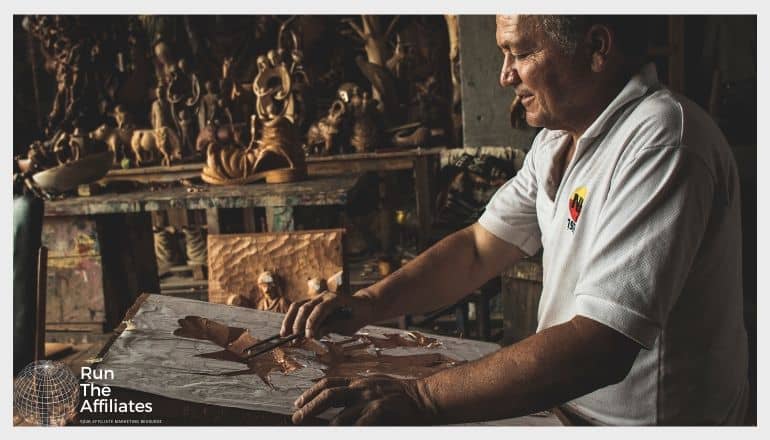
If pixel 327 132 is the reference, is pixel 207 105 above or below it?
above

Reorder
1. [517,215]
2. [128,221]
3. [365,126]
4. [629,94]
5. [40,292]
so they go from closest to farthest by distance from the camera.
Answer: [629,94], [517,215], [40,292], [128,221], [365,126]

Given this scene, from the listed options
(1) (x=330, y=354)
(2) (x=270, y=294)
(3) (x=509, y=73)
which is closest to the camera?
(3) (x=509, y=73)

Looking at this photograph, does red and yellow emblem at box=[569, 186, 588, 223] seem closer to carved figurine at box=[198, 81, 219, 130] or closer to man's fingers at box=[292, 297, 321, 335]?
man's fingers at box=[292, 297, 321, 335]

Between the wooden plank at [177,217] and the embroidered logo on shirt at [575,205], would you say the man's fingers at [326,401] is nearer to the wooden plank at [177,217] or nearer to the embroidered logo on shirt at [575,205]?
the embroidered logo on shirt at [575,205]

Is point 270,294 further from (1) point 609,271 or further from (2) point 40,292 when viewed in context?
(1) point 609,271

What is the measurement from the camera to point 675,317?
3.83 ft

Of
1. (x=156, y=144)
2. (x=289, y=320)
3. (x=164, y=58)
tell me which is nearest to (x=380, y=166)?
(x=156, y=144)

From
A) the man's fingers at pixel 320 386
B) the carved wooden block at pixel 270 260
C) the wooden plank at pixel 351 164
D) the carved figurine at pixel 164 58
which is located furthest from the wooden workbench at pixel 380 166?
the man's fingers at pixel 320 386

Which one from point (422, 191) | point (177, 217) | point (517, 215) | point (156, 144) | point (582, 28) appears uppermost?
A: point (582, 28)

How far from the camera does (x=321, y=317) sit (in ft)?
4.61

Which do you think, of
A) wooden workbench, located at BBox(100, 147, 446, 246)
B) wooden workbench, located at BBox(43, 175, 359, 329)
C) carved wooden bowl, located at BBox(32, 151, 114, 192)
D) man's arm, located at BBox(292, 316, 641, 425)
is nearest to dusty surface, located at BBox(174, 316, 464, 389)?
man's arm, located at BBox(292, 316, 641, 425)

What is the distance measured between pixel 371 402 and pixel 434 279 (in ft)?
2.05

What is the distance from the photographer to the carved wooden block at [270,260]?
208 cm

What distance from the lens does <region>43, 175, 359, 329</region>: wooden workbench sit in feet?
10.6
